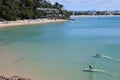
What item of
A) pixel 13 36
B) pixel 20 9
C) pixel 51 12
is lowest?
pixel 51 12

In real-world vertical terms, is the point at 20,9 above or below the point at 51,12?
above

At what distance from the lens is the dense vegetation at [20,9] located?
359 feet

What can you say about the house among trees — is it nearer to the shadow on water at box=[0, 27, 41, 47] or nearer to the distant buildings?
the distant buildings

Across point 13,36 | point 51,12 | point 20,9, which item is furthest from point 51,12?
point 13,36

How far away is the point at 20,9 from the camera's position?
125062 mm

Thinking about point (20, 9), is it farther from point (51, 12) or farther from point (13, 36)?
point (13, 36)

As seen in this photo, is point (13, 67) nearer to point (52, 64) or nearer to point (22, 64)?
point (22, 64)

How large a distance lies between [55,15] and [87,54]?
121882 millimetres

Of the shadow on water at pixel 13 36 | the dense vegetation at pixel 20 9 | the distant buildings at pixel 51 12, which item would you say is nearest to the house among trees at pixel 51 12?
the distant buildings at pixel 51 12

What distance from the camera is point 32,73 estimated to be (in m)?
21.1

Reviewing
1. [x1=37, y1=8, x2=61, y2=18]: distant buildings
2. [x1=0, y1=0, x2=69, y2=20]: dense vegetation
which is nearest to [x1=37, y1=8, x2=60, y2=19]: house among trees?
[x1=37, y1=8, x2=61, y2=18]: distant buildings

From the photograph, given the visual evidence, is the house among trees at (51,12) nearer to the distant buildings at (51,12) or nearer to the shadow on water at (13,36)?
the distant buildings at (51,12)

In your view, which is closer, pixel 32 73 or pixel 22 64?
pixel 32 73

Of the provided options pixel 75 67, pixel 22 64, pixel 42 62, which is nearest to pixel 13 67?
pixel 22 64
